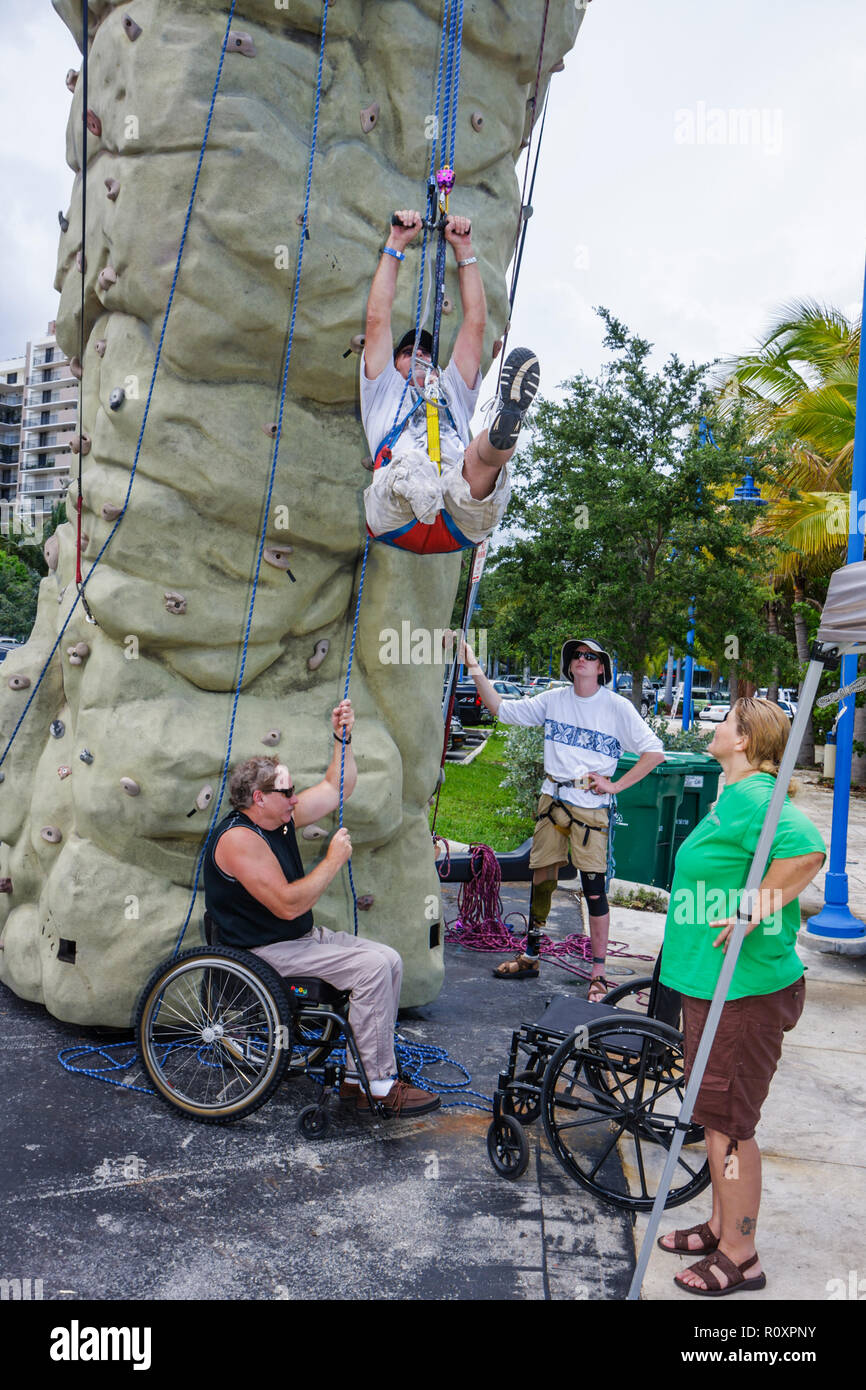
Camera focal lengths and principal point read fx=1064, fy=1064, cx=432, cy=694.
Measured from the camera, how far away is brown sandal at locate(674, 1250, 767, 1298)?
322 cm

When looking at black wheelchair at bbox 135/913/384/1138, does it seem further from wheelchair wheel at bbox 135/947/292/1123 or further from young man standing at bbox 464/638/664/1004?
young man standing at bbox 464/638/664/1004

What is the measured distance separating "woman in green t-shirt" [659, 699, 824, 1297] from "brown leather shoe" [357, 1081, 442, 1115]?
132 cm

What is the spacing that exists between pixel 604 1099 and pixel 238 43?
472 cm

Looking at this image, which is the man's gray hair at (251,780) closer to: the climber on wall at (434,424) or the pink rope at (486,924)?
the climber on wall at (434,424)

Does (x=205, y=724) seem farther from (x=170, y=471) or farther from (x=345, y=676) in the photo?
(x=170, y=471)

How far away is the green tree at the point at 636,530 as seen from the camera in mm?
12508

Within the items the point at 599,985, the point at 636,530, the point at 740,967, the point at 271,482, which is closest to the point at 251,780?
the point at 271,482

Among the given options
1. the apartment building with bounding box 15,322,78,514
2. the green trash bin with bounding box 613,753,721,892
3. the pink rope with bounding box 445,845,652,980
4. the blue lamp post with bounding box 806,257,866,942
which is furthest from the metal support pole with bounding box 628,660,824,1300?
the apartment building with bounding box 15,322,78,514

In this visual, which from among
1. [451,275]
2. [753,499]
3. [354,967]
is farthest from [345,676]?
[753,499]

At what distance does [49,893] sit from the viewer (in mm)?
5145

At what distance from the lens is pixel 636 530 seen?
12.7 metres

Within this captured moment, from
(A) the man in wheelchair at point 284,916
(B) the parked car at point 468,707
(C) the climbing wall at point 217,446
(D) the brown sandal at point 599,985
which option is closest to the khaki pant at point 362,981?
(A) the man in wheelchair at point 284,916

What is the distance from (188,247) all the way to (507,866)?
5.86 m

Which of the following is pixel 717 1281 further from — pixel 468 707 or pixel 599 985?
pixel 468 707
